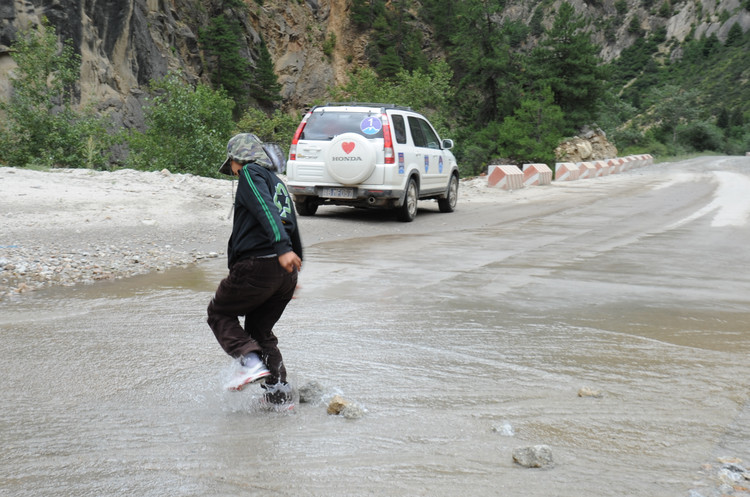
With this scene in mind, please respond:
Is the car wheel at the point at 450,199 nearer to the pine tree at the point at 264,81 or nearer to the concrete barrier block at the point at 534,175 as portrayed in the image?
the concrete barrier block at the point at 534,175

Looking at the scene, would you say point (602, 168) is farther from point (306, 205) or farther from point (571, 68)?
point (306, 205)

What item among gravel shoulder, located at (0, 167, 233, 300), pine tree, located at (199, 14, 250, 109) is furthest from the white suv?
pine tree, located at (199, 14, 250, 109)

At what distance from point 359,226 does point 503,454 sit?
9.72 metres

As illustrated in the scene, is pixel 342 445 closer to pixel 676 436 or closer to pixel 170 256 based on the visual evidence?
pixel 676 436

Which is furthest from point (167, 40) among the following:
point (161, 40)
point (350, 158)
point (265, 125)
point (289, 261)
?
point (289, 261)

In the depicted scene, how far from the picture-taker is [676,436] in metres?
3.42

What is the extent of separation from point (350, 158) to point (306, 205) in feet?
5.88

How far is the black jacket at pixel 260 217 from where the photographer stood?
3535 millimetres

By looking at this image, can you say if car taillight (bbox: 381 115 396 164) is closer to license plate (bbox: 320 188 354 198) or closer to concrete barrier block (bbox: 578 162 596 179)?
license plate (bbox: 320 188 354 198)

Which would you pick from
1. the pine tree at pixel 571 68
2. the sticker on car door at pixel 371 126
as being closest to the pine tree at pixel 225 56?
the pine tree at pixel 571 68

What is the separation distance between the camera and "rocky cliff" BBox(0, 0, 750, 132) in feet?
104

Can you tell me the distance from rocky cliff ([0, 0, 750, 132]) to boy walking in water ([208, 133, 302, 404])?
19.9m

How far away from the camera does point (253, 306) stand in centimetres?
374

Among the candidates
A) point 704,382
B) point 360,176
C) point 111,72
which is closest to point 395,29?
point 111,72
